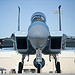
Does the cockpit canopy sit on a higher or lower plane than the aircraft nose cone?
higher

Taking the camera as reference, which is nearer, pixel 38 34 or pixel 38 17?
pixel 38 34

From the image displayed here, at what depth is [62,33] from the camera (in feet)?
24.2

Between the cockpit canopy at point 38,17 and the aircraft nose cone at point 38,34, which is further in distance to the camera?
the cockpit canopy at point 38,17

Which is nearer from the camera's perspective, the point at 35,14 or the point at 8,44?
the point at 35,14

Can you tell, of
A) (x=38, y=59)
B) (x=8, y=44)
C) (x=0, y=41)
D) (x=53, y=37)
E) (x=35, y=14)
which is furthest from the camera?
(x=8, y=44)

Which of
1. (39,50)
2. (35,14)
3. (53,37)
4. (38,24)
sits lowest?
(39,50)

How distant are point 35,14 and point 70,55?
22.1 metres

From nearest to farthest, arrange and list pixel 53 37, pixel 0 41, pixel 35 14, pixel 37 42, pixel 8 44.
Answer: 1. pixel 37 42
2. pixel 53 37
3. pixel 35 14
4. pixel 0 41
5. pixel 8 44

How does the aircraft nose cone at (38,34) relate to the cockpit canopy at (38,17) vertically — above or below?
below

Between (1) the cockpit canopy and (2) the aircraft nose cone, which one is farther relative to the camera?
(1) the cockpit canopy

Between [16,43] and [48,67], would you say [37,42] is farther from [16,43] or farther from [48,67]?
[48,67]

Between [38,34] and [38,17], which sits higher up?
[38,17]

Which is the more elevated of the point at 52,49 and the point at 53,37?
the point at 53,37

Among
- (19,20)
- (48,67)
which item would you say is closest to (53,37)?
(19,20)
